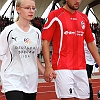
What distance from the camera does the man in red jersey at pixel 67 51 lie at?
390cm

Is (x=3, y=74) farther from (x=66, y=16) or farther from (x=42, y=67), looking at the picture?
(x=66, y=16)

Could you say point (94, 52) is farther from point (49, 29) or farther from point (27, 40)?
point (27, 40)

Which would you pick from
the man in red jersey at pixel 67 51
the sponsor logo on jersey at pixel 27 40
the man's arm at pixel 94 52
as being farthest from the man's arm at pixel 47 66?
the man's arm at pixel 94 52

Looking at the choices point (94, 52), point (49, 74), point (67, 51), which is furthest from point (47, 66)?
point (94, 52)

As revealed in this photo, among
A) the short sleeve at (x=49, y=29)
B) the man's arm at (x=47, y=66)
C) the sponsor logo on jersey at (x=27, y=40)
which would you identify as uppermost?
the short sleeve at (x=49, y=29)

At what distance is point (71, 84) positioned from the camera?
3904 millimetres

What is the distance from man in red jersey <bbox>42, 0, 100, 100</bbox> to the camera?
390 cm

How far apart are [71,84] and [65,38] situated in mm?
587

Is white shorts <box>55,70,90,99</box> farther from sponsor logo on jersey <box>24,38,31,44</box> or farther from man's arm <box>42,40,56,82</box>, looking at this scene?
sponsor logo on jersey <box>24,38,31,44</box>

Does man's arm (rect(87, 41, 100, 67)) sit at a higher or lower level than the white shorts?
higher

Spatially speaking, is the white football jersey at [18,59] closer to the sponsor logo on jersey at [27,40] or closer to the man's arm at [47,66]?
the sponsor logo on jersey at [27,40]

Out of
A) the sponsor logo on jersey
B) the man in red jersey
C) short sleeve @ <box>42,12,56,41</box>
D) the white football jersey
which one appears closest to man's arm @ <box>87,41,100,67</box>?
the man in red jersey

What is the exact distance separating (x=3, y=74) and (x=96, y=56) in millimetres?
1346

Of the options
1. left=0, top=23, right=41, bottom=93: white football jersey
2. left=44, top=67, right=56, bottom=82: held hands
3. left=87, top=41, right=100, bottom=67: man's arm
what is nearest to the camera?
left=0, top=23, right=41, bottom=93: white football jersey
